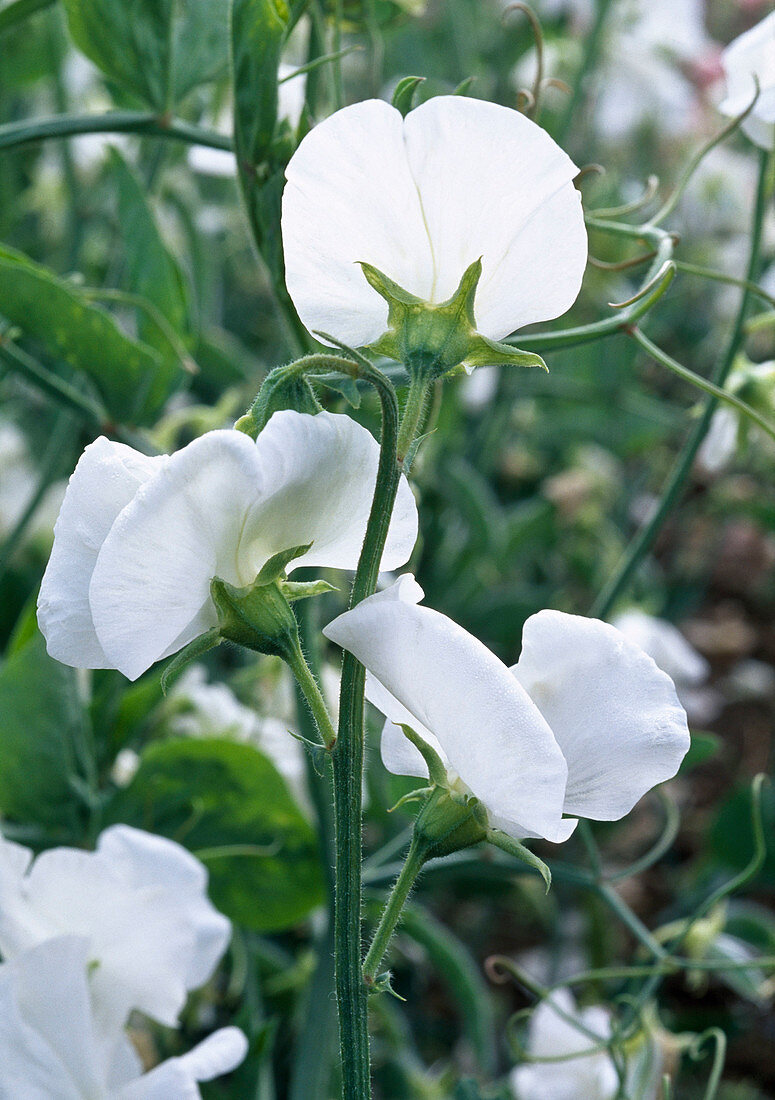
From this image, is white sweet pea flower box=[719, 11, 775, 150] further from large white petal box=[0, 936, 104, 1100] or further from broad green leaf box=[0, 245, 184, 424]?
large white petal box=[0, 936, 104, 1100]

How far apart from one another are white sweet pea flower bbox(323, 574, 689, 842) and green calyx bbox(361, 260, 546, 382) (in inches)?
2.3

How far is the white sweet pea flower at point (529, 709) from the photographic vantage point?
25 centimetres

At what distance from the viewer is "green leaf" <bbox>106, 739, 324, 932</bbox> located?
1.94 feet

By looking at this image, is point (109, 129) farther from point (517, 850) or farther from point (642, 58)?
point (642, 58)

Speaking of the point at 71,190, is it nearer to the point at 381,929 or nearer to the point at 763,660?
the point at 381,929

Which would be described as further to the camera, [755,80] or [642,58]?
[642,58]

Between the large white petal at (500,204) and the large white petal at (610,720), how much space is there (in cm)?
8

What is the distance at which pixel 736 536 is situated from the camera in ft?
5.68

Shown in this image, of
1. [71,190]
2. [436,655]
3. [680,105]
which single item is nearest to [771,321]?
[436,655]

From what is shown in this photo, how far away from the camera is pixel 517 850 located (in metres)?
0.27

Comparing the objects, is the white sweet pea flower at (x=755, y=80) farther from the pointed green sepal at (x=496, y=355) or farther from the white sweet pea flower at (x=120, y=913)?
the white sweet pea flower at (x=120, y=913)

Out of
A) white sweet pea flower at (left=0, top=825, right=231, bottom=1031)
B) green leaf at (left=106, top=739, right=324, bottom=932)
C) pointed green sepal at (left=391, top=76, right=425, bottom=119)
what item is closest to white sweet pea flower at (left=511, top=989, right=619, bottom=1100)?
green leaf at (left=106, top=739, right=324, bottom=932)

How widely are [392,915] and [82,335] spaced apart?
35 centimetres

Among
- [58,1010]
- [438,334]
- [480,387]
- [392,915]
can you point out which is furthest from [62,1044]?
[480,387]
